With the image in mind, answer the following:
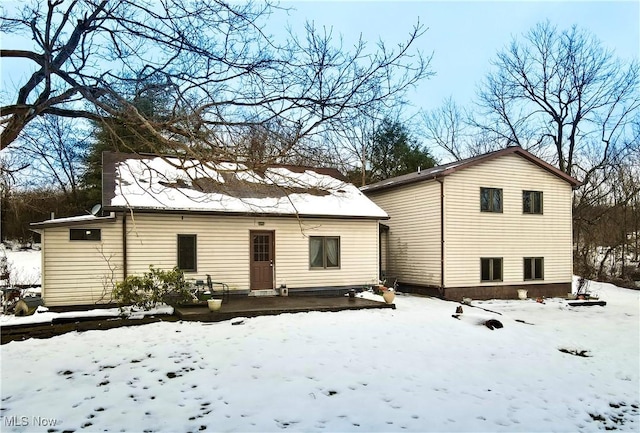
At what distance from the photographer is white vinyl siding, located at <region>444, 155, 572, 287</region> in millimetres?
16562

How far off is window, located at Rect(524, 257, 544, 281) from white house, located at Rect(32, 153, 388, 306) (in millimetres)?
6683

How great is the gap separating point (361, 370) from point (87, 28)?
5952 mm

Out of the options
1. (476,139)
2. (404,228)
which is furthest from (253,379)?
(476,139)

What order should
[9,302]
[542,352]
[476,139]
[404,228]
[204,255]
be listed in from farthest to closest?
[476,139] → [404,228] → [204,255] → [9,302] → [542,352]

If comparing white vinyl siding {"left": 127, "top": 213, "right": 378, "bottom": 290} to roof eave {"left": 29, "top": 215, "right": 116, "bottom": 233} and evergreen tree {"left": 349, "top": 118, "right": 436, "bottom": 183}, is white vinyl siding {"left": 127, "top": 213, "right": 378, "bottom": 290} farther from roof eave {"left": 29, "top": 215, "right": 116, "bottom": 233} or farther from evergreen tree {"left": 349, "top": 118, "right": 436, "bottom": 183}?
evergreen tree {"left": 349, "top": 118, "right": 436, "bottom": 183}

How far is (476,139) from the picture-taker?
3241 cm

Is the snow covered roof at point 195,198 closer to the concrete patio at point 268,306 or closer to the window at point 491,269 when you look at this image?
the concrete patio at point 268,306

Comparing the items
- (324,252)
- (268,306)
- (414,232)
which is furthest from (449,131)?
(268,306)

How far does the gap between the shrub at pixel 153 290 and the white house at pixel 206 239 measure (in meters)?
1.18

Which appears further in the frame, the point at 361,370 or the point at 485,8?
the point at 485,8

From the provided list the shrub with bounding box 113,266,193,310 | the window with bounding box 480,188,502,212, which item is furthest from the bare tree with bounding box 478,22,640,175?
the shrub with bounding box 113,266,193,310

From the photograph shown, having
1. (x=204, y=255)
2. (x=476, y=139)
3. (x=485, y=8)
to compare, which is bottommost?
(x=204, y=255)

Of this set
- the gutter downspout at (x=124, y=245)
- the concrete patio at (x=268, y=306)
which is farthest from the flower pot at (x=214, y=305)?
the gutter downspout at (x=124, y=245)

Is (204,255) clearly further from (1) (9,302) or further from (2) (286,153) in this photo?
(2) (286,153)
